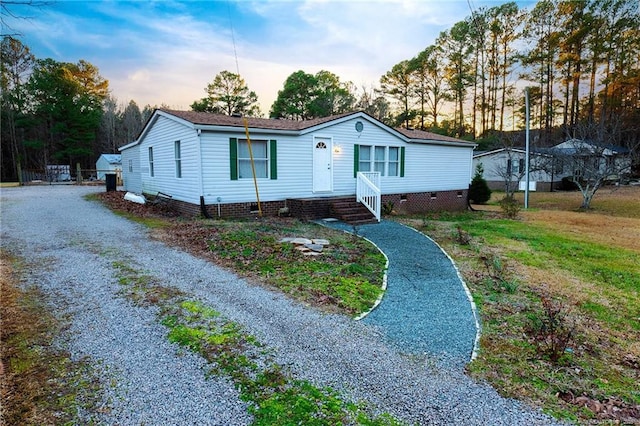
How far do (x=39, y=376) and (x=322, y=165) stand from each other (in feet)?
33.9

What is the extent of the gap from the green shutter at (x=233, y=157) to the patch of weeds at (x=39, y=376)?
694 cm

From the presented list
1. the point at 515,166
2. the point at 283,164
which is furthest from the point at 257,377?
the point at 515,166

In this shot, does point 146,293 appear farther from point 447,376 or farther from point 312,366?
point 447,376

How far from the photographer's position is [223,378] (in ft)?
9.26

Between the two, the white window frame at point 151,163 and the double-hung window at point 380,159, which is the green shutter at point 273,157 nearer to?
the double-hung window at point 380,159

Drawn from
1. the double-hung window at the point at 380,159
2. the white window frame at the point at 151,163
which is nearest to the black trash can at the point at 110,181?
the white window frame at the point at 151,163

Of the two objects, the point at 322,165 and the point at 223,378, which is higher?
the point at 322,165

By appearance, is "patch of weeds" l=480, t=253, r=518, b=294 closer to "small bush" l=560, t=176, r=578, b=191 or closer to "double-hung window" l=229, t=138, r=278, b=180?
"double-hung window" l=229, t=138, r=278, b=180

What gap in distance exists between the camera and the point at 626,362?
360cm

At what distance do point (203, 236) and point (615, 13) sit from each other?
38.7 meters

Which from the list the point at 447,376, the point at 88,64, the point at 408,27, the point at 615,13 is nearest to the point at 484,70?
the point at 615,13

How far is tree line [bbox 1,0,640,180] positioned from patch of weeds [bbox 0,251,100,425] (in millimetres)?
29679

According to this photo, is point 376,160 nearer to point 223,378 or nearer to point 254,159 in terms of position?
point 254,159

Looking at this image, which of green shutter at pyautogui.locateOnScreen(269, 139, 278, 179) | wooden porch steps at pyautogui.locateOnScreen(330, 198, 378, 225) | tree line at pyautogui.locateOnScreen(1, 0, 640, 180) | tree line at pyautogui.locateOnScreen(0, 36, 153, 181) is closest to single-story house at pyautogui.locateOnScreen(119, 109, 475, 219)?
green shutter at pyautogui.locateOnScreen(269, 139, 278, 179)
